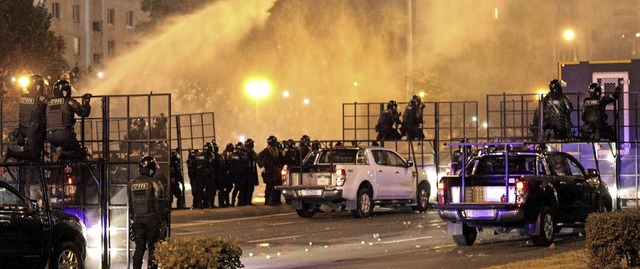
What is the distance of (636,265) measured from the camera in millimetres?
14258

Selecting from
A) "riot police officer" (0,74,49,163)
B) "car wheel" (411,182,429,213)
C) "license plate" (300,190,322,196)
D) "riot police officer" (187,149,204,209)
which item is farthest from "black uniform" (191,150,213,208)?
"riot police officer" (0,74,49,163)

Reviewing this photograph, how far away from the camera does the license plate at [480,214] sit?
19.7m

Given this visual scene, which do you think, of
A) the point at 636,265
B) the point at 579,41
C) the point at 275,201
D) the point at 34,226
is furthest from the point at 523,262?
the point at 579,41

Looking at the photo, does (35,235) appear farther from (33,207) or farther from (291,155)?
(291,155)

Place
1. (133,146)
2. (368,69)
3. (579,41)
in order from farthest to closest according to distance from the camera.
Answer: (579,41)
(368,69)
(133,146)

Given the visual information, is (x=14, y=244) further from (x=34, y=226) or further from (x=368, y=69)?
(x=368, y=69)

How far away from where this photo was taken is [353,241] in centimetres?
2155

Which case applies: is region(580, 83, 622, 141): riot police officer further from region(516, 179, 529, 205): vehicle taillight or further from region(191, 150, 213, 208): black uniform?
region(191, 150, 213, 208): black uniform

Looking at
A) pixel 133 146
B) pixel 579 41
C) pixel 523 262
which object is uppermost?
pixel 579 41

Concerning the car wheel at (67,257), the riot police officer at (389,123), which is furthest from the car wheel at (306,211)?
the car wheel at (67,257)

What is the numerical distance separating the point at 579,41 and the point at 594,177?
6564 cm

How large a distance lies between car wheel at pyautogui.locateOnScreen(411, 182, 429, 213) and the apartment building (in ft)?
195

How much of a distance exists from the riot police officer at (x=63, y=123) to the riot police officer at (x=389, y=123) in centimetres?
1639

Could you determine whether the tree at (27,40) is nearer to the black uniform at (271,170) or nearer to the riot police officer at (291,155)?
the riot police officer at (291,155)
